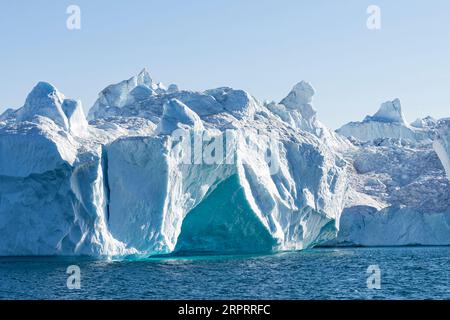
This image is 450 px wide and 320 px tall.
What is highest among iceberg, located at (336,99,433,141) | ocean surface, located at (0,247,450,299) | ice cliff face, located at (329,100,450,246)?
iceberg, located at (336,99,433,141)

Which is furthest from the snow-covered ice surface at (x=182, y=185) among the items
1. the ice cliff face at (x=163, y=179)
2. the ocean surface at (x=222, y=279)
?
the ocean surface at (x=222, y=279)

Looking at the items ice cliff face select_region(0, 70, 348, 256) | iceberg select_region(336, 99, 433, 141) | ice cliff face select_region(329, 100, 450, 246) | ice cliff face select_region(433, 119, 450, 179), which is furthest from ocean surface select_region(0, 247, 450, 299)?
iceberg select_region(336, 99, 433, 141)

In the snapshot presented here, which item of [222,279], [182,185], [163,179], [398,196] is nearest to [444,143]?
[398,196]

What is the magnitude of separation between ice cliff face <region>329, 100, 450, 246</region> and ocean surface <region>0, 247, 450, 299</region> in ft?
56.5

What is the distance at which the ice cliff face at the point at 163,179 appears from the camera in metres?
31.9

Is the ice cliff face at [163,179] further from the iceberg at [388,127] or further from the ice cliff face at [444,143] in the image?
the iceberg at [388,127]

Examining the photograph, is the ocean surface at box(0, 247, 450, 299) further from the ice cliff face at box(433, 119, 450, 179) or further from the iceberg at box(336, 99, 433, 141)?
the iceberg at box(336, 99, 433, 141)

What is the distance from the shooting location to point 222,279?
28.6m

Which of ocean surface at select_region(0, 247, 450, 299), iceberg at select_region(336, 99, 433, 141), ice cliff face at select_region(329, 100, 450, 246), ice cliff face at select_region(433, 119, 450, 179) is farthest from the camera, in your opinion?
iceberg at select_region(336, 99, 433, 141)

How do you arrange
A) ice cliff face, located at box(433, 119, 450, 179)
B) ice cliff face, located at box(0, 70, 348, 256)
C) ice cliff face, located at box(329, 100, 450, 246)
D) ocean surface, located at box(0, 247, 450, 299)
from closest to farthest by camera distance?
ocean surface, located at box(0, 247, 450, 299) < ice cliff face, located at box(0, 70, 348, 256) < ice cliff face, located at box(433, 119, 450, 179) < ice cliff face, located at box(329, 100, 450, 246)

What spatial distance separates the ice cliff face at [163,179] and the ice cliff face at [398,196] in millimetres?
7074

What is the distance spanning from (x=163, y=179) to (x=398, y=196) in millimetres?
29373

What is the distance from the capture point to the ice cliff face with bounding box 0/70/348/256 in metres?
31.9
